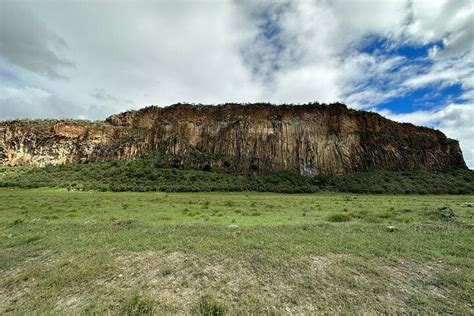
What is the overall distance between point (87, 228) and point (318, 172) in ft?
210

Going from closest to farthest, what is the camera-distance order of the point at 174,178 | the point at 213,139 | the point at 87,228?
the point at 87,228
the point at 174,178
the point at 213,139

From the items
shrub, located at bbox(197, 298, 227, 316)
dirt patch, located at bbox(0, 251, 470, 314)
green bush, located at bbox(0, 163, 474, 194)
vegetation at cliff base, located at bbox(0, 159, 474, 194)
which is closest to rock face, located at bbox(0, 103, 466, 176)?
green bush, located at bbox(0, 163, 474, 194)

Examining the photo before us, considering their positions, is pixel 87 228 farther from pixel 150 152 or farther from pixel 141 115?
pixel 141 115

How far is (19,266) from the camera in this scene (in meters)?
9.47

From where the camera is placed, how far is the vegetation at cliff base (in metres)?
53.3

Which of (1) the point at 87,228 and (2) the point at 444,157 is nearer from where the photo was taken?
(1) the point at 87,228

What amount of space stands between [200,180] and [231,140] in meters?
19.5

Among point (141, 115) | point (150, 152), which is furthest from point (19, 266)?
point (141, 115)

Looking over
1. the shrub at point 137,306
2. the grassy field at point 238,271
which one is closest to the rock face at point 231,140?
the grassy field at point 238,271

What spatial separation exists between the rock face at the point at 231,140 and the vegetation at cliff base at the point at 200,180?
5370 millimetres

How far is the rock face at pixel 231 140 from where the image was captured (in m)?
72.8

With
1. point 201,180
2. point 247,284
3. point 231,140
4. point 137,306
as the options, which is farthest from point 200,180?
point 137,306

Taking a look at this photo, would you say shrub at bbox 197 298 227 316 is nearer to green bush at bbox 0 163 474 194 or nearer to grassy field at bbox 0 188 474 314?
grassy field at bbox 0 188 474 314

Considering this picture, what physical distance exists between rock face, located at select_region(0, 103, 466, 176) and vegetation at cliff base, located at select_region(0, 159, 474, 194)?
5370 millimetres
